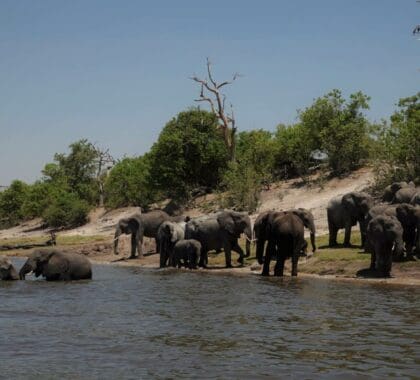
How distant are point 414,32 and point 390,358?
20049 millimetres

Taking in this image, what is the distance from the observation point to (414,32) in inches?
1166

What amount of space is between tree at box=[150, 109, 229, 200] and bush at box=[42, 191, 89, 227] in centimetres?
832

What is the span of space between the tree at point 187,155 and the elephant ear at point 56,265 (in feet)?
104

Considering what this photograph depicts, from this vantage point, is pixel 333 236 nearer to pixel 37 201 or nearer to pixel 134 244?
pixel 134 244

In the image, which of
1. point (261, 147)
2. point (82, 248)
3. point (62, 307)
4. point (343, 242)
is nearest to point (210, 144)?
point (261, 147)

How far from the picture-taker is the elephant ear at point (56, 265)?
2517cm

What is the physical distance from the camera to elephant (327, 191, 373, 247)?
30562mm

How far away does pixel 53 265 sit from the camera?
25.2 m

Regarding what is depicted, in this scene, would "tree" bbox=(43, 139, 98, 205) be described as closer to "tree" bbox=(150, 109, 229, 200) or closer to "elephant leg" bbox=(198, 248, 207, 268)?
"tree" bbox=(150, 109, 229, 200)

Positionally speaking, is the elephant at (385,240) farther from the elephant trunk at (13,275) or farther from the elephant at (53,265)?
the elephant trunk at (13,275)

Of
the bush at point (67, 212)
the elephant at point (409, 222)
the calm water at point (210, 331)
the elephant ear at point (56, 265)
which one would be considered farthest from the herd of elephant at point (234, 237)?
the bush at point (67, 212)

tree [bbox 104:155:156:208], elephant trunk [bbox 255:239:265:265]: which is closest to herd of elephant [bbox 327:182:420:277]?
elephant trunk [bbox 255:239:265:265]

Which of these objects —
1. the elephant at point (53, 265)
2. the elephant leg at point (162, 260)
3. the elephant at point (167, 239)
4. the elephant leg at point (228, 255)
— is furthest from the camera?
the elephant at point (167, 239)

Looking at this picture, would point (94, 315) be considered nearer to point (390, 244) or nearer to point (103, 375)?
point (103, 375)
